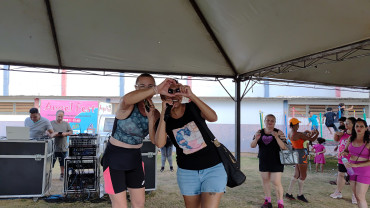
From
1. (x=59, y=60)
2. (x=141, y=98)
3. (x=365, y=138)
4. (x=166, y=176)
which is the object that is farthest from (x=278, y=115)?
(x=141, y=98)

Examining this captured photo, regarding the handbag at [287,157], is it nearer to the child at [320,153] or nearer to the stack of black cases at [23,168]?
the stack of black cases at [23,168]

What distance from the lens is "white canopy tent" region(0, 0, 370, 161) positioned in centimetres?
421

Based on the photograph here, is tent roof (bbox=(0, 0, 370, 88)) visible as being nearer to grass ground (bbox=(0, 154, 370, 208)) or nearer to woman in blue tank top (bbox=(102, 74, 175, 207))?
A: woman in blue tank top (bbox=(102, 74, 175, 207))

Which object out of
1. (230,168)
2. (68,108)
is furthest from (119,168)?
(68,108)

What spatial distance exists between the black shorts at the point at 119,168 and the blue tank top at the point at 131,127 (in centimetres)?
9

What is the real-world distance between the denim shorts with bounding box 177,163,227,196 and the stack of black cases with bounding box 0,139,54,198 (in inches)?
148

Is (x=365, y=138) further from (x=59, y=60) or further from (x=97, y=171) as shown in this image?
(x=59, y=60)

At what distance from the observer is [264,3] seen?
4090 millimetres

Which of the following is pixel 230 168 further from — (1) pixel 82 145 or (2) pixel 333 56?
(2) pixel 333 56

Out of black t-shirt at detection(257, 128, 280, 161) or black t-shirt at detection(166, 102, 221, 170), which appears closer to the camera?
black t-shirt at detection(166, 102, 221, 170)

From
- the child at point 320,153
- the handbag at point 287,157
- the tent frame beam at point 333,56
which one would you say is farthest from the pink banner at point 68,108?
the handbag at point 287,157

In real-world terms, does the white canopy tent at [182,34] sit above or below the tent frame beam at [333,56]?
above

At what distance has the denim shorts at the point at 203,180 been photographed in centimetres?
216

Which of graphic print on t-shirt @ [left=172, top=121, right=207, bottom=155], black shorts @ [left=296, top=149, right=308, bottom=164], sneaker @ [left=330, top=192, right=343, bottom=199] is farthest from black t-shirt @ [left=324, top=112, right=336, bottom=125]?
graphic print on t-shirt @ [left=172, top=121, right=207, bottom=155]
